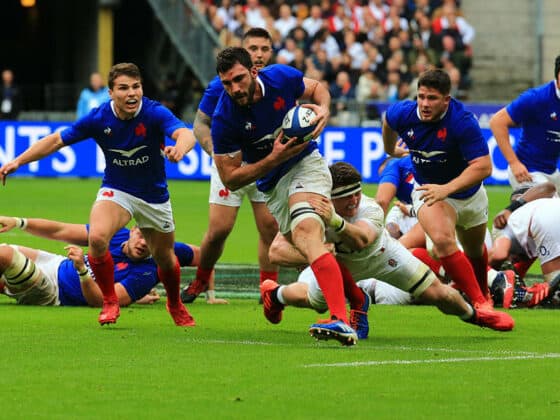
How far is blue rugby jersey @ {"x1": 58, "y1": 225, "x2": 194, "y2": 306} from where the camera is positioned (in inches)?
444

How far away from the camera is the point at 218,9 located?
3219cm

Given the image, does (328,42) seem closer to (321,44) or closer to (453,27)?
(321,44)

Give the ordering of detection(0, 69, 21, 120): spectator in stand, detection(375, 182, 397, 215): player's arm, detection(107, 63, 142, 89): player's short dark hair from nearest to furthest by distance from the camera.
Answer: detection(107, 63, 142, 89): player's short dark hair < detection(375, 182, 397, 215): player's arm < detection(0, 69, 21, 120): spectator in stand

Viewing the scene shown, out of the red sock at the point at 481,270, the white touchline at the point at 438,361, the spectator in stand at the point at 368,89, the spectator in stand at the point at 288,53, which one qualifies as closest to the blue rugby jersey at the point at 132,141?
the red sock at the point at 481,270

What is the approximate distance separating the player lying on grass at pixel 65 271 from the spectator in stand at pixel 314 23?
1854cm

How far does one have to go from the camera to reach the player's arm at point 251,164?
360 inches

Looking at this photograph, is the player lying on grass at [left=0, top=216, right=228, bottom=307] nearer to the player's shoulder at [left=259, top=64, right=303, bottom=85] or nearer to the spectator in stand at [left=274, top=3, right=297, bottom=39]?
the player's shoulder at [left=259, top=64, right=303, bottom=85]

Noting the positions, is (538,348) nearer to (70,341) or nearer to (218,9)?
(70,341)

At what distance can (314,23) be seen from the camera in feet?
98.3

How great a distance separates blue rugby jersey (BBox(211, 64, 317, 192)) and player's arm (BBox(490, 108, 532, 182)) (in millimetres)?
3700

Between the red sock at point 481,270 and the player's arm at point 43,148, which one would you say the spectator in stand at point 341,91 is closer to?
the red sock at point 481,270

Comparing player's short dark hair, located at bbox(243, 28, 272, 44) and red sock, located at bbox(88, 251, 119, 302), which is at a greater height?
player's short dark hair, located at bbox(243, 28, 272, 44)

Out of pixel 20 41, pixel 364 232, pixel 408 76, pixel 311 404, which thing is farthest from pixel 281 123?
pixel 20 41

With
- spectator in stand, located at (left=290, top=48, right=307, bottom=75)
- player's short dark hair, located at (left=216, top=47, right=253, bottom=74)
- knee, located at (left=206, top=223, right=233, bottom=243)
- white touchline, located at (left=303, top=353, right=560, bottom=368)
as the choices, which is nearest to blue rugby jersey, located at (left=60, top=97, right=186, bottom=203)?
player's short dark hair, located at (left=216, top=47, right=253, bottom=74)
